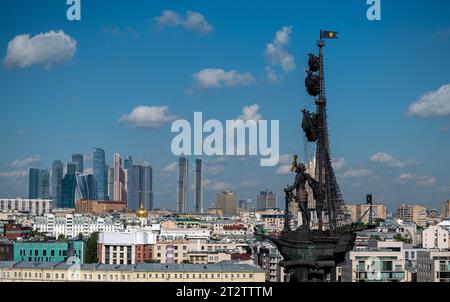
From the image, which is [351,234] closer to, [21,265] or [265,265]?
[21,265]

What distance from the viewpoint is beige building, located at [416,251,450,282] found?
12.7m

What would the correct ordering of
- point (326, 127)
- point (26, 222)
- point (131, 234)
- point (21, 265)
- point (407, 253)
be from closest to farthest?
point (326, 127), point (21, 265), point (407, 253), point (131, 234), point (26, 222)

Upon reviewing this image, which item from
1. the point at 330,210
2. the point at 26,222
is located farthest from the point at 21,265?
the point at 26,222

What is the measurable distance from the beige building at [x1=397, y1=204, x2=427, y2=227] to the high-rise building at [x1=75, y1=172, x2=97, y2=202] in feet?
42.9

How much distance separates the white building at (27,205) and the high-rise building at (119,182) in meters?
3.66

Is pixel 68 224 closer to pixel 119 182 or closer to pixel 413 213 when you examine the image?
pixel 119 182

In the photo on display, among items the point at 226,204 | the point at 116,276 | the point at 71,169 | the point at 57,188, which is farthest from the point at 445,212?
the point at 116,276

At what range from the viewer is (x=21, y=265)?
39.3 feet

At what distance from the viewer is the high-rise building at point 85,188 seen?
35312mm

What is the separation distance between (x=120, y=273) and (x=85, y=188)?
25674mm

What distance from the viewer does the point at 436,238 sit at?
66.7 feet

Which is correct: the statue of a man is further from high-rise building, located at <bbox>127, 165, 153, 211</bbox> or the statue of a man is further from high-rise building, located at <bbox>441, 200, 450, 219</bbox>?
high-rise building, located at <bbox>441, 200, 450, 219</bbox>

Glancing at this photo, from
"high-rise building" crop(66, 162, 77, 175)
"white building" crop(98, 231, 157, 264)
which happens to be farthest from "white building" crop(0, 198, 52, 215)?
"white building" crop(98, 231, 157, 264)
